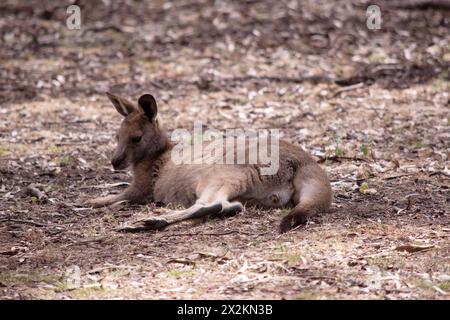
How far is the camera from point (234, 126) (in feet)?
31.0

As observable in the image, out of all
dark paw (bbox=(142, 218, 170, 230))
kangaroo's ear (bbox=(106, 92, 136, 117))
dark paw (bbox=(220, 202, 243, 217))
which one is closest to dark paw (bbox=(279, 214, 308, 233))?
dark paw (bbox=(220, 202, 243, 217))

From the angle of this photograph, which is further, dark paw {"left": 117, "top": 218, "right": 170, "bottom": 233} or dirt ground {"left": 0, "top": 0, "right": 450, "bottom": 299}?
dark paw {"left": 117, "top": 218, "right": 170, "bottom": 233}

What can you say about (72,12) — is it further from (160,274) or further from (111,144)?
(160,274)

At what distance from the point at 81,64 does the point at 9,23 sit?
2421mm

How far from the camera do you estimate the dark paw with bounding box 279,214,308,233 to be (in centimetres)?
575

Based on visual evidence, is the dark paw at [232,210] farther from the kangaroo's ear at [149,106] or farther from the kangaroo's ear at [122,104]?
the kangaroo's ear at [122,104]

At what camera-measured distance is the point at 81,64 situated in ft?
39.9

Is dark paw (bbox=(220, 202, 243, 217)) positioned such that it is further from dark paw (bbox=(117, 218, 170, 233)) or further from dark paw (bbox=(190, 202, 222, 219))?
dark paw (bbox=(117, 218, 170, 233))

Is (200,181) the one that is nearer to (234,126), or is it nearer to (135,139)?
(135,139)

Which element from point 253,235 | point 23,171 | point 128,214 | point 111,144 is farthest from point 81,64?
point 253,235

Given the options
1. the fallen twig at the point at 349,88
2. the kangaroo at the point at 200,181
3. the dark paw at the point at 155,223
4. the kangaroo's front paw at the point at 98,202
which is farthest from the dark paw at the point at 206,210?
the fallen twig at the point at 349,88

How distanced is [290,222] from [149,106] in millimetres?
1826

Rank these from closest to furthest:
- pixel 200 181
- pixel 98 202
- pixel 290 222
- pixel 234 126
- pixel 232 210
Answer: pixel 290 222 < pixel 232 210 < pixel 200 181 < pixel 98 202 < pixel 234 126

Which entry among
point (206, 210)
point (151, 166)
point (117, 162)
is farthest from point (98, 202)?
point (206, 210)
